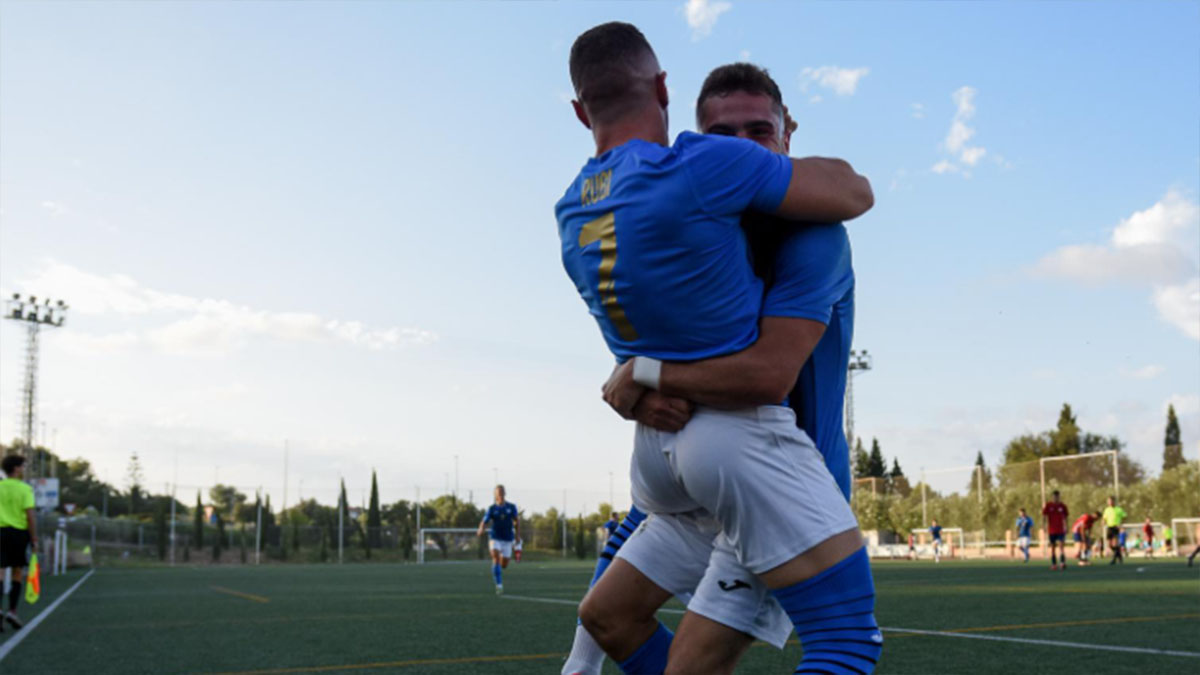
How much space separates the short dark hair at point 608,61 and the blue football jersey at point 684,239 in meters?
0.16

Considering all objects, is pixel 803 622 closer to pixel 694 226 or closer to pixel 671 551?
pixel 671 551

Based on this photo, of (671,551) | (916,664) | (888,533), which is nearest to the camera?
(671,551)

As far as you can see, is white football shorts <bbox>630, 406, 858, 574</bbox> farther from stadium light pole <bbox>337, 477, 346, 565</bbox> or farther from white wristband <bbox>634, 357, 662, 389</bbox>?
stadium light pole <bbox>337, 477, 346, 565</bbox>

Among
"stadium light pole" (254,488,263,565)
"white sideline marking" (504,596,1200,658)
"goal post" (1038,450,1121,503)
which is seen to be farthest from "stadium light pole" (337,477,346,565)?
"white sideline marking" (504,596,1200,658)

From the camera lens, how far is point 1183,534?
119 feet

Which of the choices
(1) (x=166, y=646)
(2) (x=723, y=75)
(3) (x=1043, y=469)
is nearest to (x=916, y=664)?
(2) (x=723, y=75)

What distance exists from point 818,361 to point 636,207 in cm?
55

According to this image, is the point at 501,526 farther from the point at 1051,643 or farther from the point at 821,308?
the point at 821,308

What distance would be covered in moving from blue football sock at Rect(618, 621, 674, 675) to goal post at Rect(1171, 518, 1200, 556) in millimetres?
37903

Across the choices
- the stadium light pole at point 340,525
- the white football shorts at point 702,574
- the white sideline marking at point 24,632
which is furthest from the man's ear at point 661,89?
the stadium light pole at point 340,525

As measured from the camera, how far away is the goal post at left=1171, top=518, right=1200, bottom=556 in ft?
116

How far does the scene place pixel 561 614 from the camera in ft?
39.9

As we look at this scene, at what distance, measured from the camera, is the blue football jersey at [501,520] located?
20.7m

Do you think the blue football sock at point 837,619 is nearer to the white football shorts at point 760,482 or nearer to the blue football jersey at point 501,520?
the white football shorts at point 760,482
